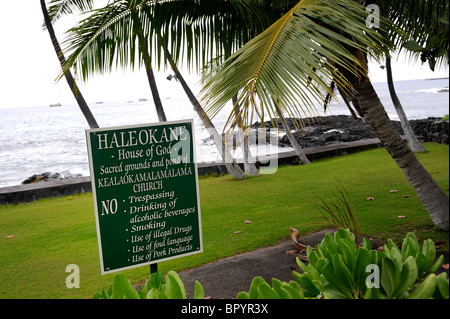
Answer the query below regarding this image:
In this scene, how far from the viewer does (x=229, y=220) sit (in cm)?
612

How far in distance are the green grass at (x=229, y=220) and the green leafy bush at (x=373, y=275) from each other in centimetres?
291

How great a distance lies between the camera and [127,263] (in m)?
3.13

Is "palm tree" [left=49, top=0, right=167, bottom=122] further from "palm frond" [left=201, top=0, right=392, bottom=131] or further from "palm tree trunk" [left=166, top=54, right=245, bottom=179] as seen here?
"palm frond" [left=201, top=0, right=392, bottom=131]

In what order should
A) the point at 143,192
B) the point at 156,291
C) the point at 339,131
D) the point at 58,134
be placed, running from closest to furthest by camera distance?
the point at 156,291 → the point at 143,192 → the point at 58,134 → the point at 339,131

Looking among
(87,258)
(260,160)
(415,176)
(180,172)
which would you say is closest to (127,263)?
(180,172)

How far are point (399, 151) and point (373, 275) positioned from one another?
9.61 ft

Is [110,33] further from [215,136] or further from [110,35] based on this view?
[215,136]

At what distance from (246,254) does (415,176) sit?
1947 millimetres

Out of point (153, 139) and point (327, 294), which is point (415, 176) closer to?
point (153, 139)
